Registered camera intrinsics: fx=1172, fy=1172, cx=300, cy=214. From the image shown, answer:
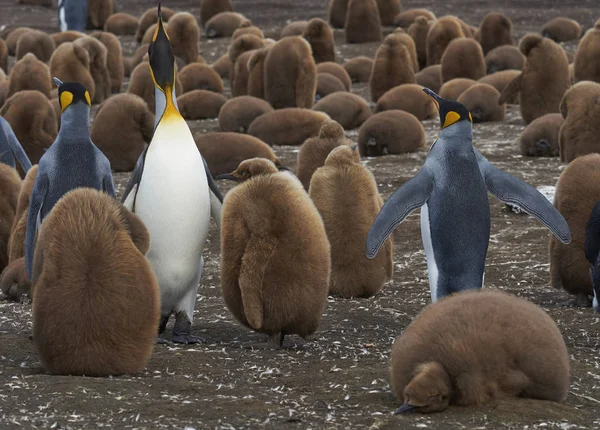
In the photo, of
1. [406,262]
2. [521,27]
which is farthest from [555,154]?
[521,27]

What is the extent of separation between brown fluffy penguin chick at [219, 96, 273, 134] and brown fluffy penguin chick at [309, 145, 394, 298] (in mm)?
5723

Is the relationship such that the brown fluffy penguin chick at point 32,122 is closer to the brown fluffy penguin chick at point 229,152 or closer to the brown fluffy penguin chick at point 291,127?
the brown fluffy penguin chick at point 229,152

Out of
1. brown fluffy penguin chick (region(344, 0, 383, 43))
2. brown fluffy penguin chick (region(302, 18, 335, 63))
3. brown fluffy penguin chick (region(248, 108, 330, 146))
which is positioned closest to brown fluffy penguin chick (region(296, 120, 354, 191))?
brown fluffy penguin chick (region(248, 108, 330, 146))

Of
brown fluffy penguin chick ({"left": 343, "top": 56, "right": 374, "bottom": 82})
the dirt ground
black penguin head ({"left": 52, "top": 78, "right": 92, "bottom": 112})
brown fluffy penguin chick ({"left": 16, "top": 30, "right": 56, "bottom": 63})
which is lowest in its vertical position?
the dirt ground

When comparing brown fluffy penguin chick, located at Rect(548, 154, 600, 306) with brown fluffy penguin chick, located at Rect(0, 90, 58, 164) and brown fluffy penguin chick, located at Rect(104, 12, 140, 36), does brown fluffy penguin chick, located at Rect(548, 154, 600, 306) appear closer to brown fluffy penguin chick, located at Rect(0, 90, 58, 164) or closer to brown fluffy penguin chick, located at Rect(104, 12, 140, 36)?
brown fluffy penguin chick, located at Rect(0, 90, 58, 164)

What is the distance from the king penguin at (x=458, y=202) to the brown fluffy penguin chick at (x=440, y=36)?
11.1 meters

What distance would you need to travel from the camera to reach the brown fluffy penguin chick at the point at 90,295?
3949 mm

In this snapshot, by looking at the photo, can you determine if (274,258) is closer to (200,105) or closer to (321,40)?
(200,105)

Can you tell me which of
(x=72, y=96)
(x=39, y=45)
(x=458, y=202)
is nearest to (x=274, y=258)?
(x=458, y=202)

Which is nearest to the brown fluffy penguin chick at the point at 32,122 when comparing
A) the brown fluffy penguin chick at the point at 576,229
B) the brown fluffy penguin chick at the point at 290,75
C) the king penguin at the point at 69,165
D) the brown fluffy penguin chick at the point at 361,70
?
the brown fluffy penguin chick at the point at 290,75

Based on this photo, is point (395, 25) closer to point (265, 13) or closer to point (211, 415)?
point (265, 13)

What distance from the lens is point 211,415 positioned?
359cm

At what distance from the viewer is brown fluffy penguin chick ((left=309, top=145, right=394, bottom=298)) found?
589 centimetres

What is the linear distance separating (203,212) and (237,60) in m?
9.40
